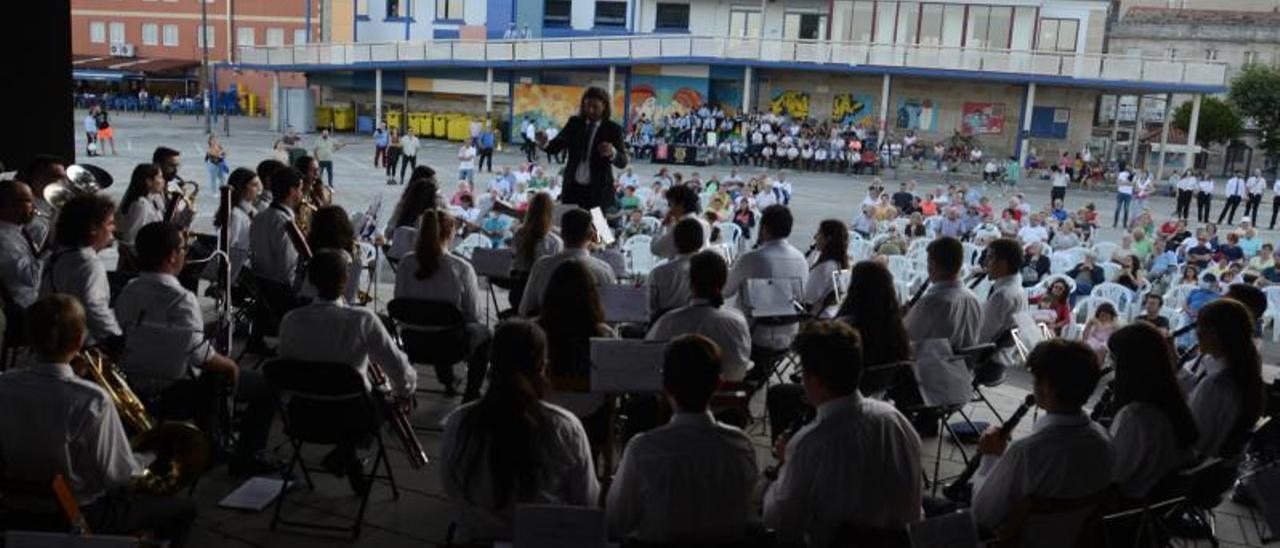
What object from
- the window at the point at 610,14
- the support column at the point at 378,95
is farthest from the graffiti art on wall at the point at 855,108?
the support column at the point at 378,95

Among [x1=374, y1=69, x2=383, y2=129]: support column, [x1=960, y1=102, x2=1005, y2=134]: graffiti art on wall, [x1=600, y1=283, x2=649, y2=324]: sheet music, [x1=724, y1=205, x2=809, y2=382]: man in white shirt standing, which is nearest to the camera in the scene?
[x1=600, y1=283, x2=649, y2=324]: sheet music

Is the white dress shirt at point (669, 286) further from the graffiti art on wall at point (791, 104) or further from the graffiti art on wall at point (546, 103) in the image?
the graffiti art on wall at point (791, 104)

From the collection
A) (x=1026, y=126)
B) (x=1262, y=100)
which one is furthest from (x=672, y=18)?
(x=1262, y=100)

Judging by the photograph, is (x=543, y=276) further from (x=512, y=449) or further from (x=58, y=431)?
(x=58, y=431)

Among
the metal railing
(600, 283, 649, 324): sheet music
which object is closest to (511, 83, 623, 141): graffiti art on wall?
the metal railing

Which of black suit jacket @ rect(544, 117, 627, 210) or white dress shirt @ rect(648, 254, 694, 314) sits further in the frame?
black suit jacket @ rect(544, 117, 627, 210)

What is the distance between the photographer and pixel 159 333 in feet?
16.4

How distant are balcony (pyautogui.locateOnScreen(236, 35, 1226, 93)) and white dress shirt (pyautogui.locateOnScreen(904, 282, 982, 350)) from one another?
30399mm

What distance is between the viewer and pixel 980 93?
37.2 m

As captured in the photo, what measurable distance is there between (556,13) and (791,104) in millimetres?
10606

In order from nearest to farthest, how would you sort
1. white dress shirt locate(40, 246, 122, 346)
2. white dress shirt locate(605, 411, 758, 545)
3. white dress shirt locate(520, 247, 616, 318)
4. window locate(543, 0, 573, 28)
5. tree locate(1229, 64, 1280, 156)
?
white dress shirt locate(605, 411, 758, 545)
white dress shirt locate(40, 246, 122, 346)
white dress shirt locate(520, 247, 616, 318)
tree locate(1229, 64, 1280, 156)
window locate(543, 0, 573, 28)

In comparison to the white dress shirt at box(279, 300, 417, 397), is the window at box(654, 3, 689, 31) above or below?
above

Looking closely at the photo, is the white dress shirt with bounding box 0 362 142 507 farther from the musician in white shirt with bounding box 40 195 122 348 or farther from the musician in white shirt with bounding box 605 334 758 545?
the musician in white shirt with bounding box 605 334 758 545

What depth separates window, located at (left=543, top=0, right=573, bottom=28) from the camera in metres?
42.8
